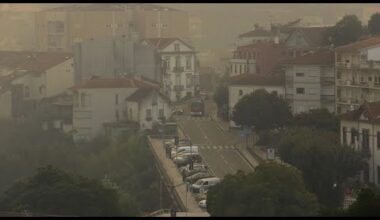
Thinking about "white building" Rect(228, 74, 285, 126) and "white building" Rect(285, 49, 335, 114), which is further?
"white building" Rect(228, 74, 285, 126)

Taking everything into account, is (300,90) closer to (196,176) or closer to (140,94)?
(140,94)

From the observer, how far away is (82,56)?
1050 cm

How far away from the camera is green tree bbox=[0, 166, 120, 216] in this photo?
5.00 m

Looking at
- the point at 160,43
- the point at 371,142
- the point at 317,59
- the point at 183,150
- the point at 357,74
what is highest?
the point at 160,43

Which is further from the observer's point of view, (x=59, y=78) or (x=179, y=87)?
(x=179, y=87)

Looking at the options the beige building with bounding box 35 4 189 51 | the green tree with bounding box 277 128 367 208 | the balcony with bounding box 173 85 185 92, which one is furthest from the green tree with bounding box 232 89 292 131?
the beige building with bounding box 35 4 189 51

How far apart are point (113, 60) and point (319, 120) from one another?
11.2 ft

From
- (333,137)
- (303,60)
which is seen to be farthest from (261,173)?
(303,60)

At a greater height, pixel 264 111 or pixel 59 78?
pixel 59 78

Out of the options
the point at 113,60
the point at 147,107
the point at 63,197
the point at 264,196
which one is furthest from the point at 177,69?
the point at 264,196

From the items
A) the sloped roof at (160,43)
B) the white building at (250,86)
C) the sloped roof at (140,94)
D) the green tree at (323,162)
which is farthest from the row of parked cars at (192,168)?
the sloped roof at (160,43)

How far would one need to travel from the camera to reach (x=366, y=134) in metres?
6.57

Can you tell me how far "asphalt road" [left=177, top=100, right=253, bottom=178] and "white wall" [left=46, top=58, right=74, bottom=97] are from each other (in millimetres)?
1164

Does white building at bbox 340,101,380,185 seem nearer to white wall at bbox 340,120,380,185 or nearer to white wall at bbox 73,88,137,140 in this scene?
white wall at bbox 340,120,380,185
